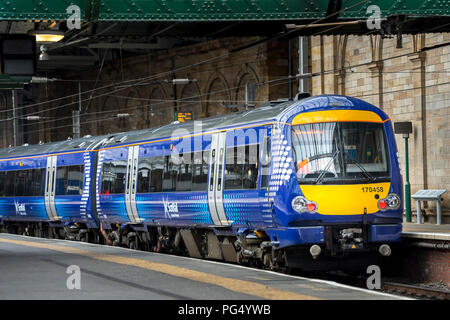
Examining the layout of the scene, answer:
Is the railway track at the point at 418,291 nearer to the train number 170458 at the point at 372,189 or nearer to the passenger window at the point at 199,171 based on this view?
the train number 170458 at the point at 372,189

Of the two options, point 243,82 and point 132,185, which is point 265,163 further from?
point 243,82

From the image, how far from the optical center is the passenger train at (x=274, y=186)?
1662cm

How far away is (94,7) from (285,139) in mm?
4349

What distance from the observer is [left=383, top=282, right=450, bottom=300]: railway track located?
637 inches

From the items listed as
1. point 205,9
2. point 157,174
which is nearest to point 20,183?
point 157,174

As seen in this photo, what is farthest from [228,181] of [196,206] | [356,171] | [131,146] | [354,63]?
[354,63]

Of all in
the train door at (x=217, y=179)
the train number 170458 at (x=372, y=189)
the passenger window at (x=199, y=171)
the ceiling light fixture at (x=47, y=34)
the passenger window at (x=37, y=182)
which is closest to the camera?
the train number 170458 at (x=372, y=189)

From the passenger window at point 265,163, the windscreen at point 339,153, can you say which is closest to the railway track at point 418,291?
the windscreen at point 339,153

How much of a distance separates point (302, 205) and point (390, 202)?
1714mm

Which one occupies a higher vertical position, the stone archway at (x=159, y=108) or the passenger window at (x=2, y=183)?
the stone archway at (x=159, y=108)

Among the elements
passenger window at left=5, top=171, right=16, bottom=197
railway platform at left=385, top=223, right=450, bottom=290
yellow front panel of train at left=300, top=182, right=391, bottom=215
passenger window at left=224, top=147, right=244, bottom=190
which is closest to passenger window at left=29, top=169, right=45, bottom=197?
passenger window at left=5, top=171, right=16, bottom=197

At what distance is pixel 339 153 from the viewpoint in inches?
663

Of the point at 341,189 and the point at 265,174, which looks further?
the point at 265,174
